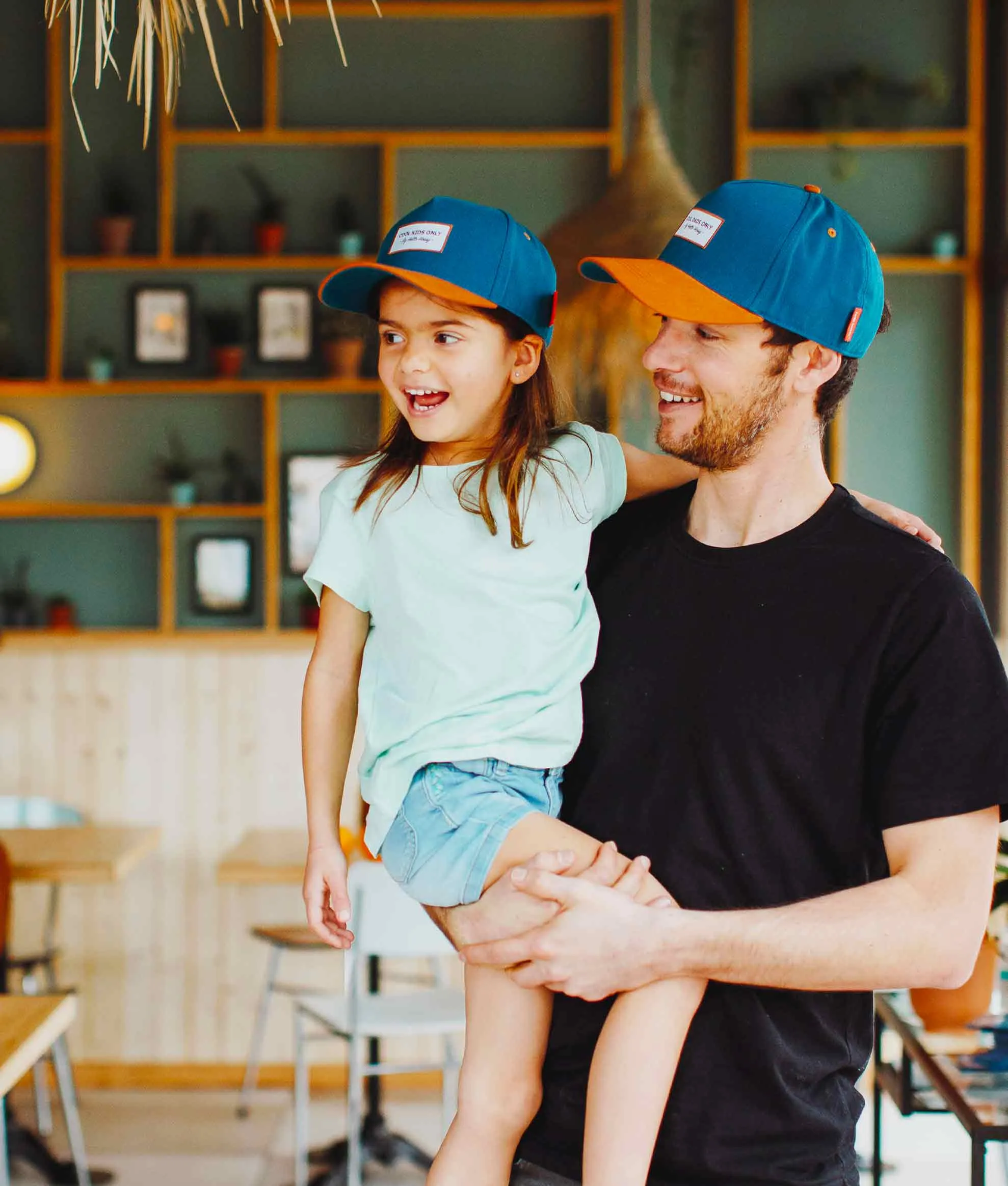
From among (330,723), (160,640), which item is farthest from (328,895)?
(160,640)

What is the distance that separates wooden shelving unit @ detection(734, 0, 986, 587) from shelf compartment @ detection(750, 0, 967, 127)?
0.03 metres

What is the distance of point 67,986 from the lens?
15.1 feet

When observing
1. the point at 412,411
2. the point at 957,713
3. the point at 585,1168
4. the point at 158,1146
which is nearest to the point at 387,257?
the point at 412,411

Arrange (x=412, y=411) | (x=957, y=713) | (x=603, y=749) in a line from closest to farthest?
(x=957, y=713), (x=603, y=749), (x=412, y=411)

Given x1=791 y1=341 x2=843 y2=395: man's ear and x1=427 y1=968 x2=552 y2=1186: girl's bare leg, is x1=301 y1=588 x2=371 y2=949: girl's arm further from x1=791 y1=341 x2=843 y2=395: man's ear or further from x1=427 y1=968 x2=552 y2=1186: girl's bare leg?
x1=791 y1=341 x2=843 y2=395: man's ear

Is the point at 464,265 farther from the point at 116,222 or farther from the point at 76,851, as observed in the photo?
the point at 116,222

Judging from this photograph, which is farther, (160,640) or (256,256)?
(256,256)

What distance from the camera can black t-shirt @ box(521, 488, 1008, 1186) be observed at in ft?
4.16

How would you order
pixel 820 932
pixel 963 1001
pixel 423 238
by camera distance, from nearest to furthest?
pixel 820 932, pixel 423 238, pixel 963 1001

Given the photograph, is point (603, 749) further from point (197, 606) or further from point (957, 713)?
point (197, 606)

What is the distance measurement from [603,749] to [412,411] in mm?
442

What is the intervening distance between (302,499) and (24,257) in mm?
1339

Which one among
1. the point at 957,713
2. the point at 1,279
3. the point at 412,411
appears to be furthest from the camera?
the point at 1,279

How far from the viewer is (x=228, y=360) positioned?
4.75 metres
